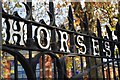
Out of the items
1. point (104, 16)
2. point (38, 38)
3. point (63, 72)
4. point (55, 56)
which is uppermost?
point (104, 16)

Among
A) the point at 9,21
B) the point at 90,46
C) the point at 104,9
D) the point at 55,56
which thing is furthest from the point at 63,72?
the point at 104,9

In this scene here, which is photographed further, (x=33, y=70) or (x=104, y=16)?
(x=104, y=16)

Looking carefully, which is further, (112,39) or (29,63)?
(112,39)

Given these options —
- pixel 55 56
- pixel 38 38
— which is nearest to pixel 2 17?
pixel 38 38

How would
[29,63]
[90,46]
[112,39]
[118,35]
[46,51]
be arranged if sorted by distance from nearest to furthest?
1. [29,63]
2. [46,51]
3. [90,46]
4. [112,39]
5. [118,35]

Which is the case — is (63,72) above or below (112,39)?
below

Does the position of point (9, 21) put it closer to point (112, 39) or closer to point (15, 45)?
point (15, 45)

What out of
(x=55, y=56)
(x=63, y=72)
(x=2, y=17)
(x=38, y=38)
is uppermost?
(x=2, y=17)

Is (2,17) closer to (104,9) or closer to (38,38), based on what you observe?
(38,38)

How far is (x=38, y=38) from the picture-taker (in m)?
1.35

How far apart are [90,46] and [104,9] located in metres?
5.54

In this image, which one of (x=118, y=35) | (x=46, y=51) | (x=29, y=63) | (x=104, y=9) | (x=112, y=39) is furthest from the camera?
(x=104, y=9)

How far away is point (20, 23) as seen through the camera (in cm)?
124

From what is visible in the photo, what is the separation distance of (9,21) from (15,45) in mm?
133
